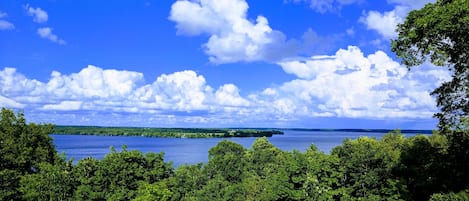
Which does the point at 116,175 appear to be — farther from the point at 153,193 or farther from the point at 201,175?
the point at 201,175

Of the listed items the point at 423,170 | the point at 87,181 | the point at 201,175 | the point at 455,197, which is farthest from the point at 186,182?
the point at 455,197

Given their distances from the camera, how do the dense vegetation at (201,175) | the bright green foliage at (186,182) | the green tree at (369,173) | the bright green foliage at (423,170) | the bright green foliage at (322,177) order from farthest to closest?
1. the green tree at (369,173)
2. the bright green foliage at (186,182)
3. the bright green foliage at (322,177)
4. the dense vegetation at (201,175)
5. the bright green foliage at (423,170)

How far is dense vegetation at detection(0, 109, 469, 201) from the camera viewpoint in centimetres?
2803

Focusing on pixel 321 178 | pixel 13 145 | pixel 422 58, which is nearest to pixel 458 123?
pixel 422 58

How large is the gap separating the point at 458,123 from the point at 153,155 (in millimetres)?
23294

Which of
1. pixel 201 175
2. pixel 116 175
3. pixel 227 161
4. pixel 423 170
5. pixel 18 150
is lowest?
pixel 201 175

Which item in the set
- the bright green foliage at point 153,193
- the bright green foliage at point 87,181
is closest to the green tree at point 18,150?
the bright green foliage at point 87,181

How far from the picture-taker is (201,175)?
114ft

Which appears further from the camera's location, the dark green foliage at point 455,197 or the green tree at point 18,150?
the green tree at point 18,150

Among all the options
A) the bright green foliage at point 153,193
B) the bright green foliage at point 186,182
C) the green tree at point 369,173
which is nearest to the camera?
the bright green foliage at point 153,193

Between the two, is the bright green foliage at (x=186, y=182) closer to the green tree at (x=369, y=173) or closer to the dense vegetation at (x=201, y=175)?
the dense vegetation at (x=201, y=175)

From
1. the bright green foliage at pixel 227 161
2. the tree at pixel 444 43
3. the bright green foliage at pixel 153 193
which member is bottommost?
the bright green foliage at pixel 153 193

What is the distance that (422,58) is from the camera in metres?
14.5

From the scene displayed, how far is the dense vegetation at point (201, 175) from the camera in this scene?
28.0 meters
